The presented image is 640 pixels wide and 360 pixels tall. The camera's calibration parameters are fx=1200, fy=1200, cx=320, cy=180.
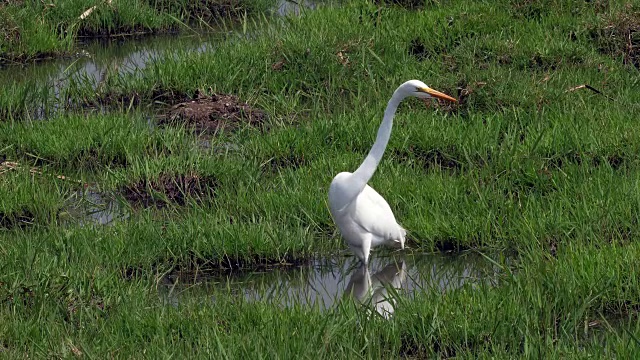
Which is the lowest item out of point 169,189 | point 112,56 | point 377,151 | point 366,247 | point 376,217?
point 112,56

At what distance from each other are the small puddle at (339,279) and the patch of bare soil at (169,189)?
98cm

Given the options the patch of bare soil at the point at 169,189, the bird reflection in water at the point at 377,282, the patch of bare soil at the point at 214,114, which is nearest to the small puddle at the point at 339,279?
the bird reflection in water at the point at 377,282

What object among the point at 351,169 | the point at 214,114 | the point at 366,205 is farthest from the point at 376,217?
the point at 214,114

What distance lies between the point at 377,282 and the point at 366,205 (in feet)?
1.32

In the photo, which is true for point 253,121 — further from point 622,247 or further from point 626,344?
point 626,344

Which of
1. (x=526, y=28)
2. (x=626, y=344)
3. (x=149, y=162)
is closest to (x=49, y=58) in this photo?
(x=149, y=162)

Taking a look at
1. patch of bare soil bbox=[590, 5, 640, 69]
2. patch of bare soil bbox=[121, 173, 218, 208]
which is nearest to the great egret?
patch of bare soil bbox=[121, 173, 218, 208]

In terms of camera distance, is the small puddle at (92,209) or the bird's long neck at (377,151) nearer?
the bird's long neck at (377,151)

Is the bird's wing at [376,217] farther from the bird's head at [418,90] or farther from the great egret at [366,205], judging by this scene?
the bird's head at [418,90]

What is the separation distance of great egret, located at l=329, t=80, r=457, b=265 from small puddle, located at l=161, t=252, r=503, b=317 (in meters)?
0.13

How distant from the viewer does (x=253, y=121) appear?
26.3ft

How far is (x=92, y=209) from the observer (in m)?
6.96

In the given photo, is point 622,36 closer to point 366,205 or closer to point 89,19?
point 366,205

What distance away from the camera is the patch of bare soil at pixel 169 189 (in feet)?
22.9
